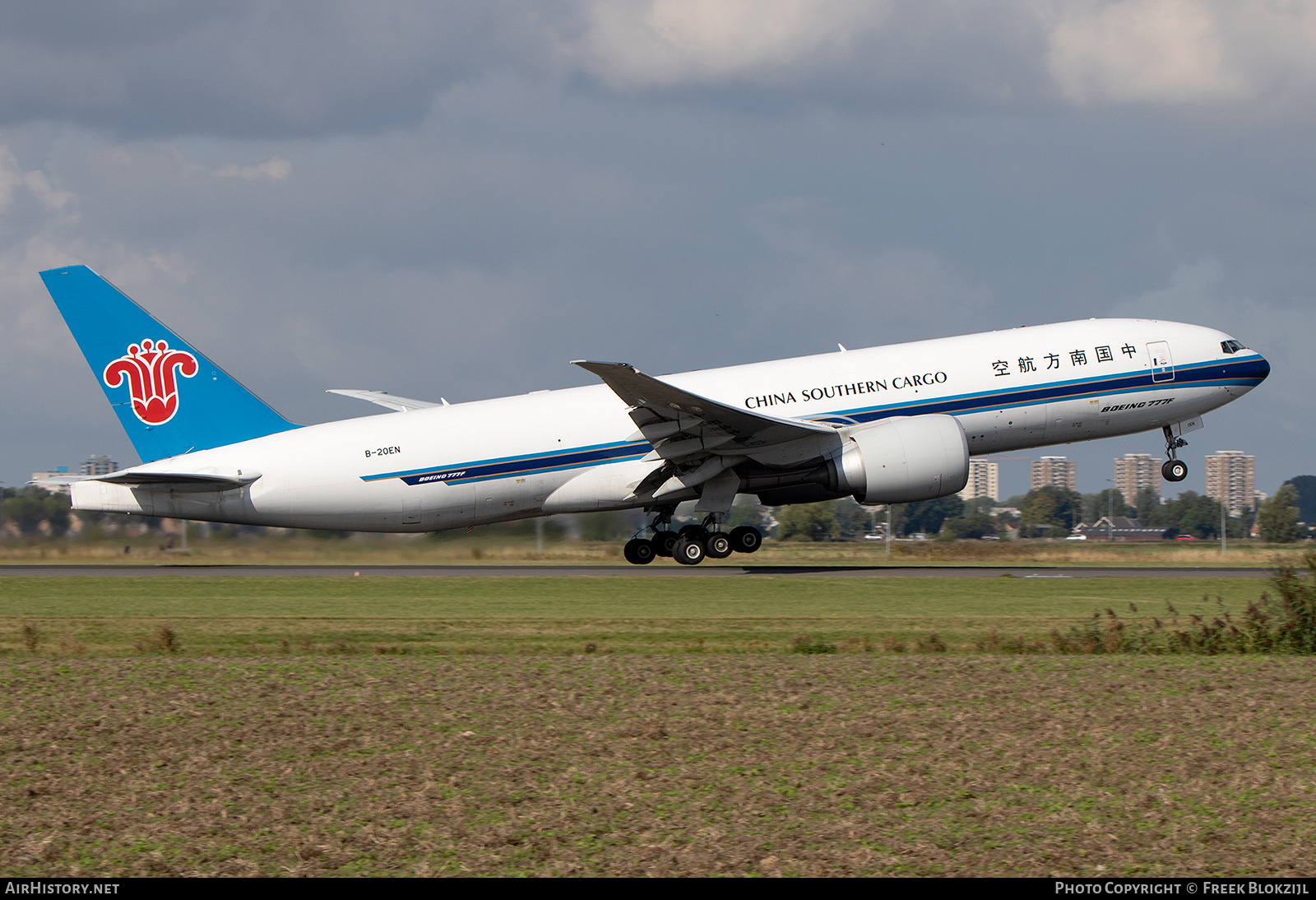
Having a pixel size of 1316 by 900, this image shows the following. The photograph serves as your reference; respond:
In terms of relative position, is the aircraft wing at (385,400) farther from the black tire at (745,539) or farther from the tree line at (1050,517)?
the tree line at (1050,517)

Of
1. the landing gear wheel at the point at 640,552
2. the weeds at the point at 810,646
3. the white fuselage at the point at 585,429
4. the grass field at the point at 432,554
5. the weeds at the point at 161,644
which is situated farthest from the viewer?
the grass field at the point at 432,554

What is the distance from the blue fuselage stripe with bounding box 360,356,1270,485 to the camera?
29.2 m

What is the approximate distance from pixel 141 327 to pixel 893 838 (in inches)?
1028

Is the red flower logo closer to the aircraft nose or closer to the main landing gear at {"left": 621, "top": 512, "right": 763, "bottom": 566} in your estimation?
the main landing gear at {"left": 621, "top": 512, "right": 763, "bottom": 566}

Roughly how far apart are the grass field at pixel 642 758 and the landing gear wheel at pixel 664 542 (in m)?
13.9

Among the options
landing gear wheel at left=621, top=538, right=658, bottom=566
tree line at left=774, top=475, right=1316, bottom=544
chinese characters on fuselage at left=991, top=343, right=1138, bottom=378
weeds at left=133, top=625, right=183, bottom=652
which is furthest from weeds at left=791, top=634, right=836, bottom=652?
tree line at left=774, top=475, right=1316, bottom=544

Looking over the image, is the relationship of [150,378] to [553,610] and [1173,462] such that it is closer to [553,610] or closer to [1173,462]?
[553,610]

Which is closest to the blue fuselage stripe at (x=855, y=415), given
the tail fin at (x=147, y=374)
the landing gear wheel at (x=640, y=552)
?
the landing gear wheel at (x=640, y=552)

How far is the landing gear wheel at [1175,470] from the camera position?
31.5m

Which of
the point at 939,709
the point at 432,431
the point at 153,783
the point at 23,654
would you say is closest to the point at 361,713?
the point at 153,783

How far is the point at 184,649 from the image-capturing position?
637 inches

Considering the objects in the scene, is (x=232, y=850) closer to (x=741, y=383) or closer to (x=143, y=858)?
(x=143, y=858)

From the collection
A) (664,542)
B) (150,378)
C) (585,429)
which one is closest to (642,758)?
(585,429)

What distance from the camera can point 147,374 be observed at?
1146 inches
